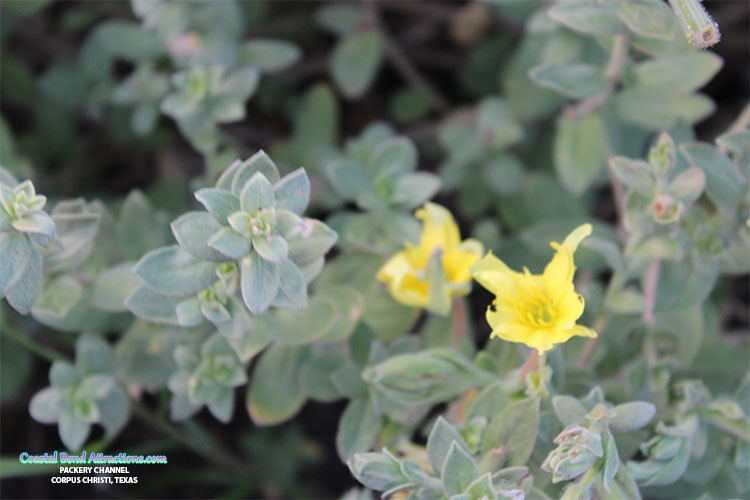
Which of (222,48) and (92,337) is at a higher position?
(222,48)

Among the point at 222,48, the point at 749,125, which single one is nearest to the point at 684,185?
the point at 749,125

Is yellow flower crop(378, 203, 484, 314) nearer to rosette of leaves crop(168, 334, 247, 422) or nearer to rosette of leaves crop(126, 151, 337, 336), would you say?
rosette of leaves crop(126, 151, 337, 336)

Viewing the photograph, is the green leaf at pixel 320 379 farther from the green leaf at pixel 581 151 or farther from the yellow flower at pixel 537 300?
the green leaf at pixel 581 151

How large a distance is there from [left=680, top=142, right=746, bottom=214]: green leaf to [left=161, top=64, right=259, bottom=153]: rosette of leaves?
4.12ft

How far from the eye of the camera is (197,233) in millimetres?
1587

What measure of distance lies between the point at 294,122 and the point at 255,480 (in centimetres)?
141

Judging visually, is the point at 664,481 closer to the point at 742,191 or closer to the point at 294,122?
the point at 742,191

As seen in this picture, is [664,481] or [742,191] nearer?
[664,481]

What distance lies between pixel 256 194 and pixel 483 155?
131 centimetres

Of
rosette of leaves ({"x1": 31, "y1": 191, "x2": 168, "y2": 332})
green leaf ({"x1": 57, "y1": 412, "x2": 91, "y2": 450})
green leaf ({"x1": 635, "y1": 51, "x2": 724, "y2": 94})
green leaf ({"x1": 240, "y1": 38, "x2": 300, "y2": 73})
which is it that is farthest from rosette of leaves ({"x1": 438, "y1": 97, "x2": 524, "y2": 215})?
green leaf ({"x1": 57, "y1": 412, "x2": 91, "y2": 450})

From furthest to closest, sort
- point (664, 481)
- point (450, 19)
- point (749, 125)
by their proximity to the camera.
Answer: point (450, 19) < point (749, 125) < point (664, 481)

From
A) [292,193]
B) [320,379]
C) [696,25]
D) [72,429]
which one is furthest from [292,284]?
[696,25]

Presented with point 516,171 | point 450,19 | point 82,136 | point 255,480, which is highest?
point 450,19

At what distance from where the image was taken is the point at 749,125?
224 centimetres
